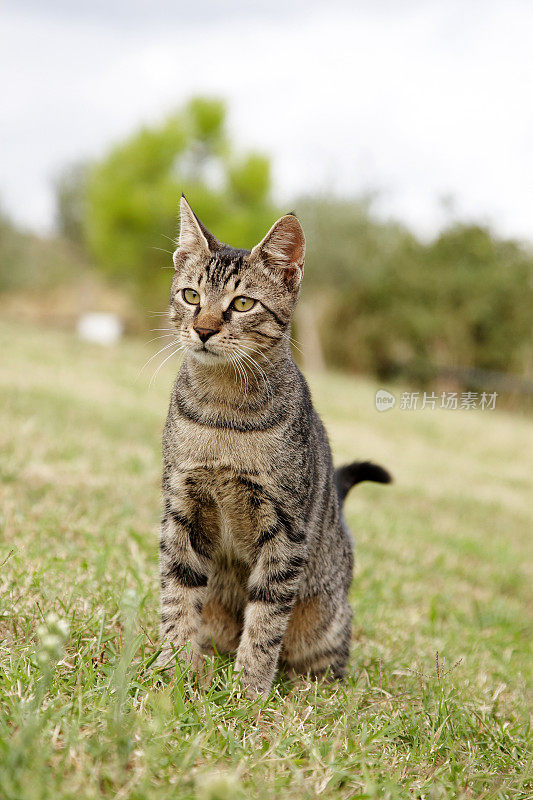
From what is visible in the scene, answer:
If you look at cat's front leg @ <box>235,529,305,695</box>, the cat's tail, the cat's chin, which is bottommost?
cat's front leg @ <box>235,529,305,695</box>

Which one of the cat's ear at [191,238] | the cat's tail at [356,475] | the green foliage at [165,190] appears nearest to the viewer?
the cat's ear at [191,238]

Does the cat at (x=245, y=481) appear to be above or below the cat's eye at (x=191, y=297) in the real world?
below

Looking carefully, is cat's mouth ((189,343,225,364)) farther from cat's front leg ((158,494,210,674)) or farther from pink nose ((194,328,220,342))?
cat's front leg ((158,494,210,674))

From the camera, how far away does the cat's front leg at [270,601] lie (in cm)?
252

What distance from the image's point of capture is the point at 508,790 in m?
2.12

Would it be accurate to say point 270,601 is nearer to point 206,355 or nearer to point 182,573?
point 182,573

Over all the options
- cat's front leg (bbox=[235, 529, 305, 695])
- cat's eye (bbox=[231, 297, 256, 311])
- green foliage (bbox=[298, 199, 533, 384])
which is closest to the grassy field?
cat's front leg (bbox=[235, 529, 305, 695])

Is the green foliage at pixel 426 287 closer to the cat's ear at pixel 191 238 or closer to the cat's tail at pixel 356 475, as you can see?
the cat's tail at pixel 356 475

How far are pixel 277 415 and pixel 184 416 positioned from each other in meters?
0.38

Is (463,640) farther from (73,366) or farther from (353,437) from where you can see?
(73,366)

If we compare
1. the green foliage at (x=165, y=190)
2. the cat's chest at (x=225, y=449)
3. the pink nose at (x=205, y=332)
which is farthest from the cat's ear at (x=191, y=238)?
the green foliage at (x=165, y=190)

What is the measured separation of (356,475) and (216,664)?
135 cm

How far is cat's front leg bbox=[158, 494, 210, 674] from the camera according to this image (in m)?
2.56

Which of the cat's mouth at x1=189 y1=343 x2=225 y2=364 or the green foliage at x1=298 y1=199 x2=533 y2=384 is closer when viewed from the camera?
the cat's mouth at x1=189 y1=343 x2=225 y2=364
